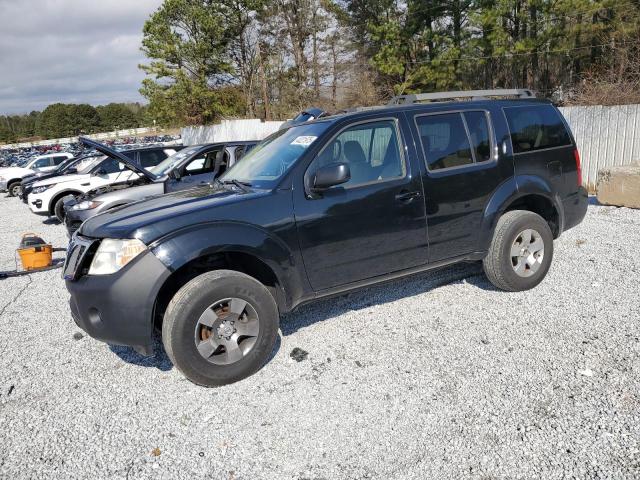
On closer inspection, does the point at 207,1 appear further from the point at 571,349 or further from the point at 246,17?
the point at 571,349

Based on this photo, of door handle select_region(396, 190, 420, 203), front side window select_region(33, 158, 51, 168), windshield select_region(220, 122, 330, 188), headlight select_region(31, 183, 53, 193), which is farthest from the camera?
front side window select_region(33, 158, 51, 168)

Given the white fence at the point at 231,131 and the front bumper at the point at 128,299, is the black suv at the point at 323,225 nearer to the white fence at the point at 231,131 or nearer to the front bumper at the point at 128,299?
the front bumper at the point at 128,299

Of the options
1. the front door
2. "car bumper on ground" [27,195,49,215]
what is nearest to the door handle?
the front door

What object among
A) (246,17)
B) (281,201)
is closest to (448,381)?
(281,201)

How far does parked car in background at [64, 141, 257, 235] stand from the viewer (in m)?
7.73

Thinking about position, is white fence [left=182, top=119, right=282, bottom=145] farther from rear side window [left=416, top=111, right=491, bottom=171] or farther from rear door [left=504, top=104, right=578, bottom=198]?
rear side window [left=416, top=111, right=491, bottom=171]

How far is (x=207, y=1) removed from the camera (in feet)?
112

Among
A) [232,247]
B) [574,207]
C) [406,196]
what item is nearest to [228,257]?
[232,247]

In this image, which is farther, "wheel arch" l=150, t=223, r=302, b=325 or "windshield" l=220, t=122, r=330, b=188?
"windshield" l=220, t=122, r=330, b=188

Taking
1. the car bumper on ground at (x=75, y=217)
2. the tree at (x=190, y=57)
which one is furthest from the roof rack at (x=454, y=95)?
the tree at (x=190, y=57)

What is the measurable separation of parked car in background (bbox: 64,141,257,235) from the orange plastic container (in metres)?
0.84

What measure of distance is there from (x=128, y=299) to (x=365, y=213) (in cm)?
Result: 187

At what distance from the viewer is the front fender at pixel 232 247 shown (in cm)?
311

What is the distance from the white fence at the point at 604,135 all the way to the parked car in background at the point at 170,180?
8.87 m
